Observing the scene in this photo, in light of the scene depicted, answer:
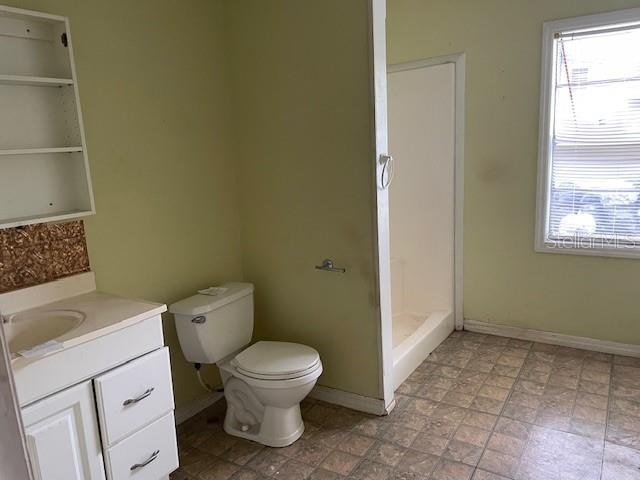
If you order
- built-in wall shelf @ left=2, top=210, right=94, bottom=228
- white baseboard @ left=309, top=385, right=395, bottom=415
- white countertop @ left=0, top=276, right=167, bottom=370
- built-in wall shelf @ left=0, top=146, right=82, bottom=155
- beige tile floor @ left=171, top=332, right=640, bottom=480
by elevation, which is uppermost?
→ built-in wall shelf @ left=0, top=146, right=82, bottom=155

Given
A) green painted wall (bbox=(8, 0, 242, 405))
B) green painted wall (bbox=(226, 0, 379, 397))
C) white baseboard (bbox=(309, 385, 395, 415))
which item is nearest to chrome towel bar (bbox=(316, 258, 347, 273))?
green painted wall (bbox=(226, 0, 379, 397))

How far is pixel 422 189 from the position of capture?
3.77 metres

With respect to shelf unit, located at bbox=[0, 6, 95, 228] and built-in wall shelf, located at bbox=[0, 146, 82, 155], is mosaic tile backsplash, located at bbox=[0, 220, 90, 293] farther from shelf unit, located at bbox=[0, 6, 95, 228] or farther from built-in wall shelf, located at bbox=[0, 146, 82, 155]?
built-in wall shelf, located at bbox=[0, 146, 82, 155]

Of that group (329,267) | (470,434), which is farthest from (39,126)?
(470,434)

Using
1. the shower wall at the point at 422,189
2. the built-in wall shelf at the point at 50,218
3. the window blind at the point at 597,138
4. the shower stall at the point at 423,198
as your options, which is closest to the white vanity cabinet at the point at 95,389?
the built-in wall shelf at the point at 50,218

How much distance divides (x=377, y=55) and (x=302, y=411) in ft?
6.31

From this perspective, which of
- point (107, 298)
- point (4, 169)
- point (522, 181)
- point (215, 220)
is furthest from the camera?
point (522, 181)

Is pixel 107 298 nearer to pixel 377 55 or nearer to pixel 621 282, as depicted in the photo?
pixel 377 55

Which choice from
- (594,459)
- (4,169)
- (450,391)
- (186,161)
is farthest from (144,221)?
(594,459)

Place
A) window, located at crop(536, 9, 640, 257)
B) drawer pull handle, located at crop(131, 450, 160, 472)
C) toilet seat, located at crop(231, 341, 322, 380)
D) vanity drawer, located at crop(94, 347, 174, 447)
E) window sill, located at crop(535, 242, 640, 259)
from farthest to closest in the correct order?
1. window sill, located at crop(535, 242, 640, 259)
2. window, located at crop(536, 9, 640, 257)
3. toilet seat, located at crop(231, 341, 322, 380)
4. drawer pull handle, located at crop(131, 450, 160, 472)
5. vanity drawer, located at crop(94, 347, 174, 447)

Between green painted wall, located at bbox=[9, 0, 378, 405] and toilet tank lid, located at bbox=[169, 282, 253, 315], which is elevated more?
green painted wall, located at bbox=[9, 0, 378, 405]

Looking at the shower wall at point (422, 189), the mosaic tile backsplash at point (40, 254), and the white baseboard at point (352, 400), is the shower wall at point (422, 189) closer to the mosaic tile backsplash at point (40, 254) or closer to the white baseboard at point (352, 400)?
the white baseboard at point (352, 400)

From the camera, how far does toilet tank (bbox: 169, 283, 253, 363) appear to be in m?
2.47

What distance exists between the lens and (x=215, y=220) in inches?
112
